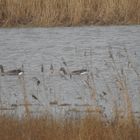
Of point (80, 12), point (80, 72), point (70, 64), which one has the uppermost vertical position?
point (80, 72)

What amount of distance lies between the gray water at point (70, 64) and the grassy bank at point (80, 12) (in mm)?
223

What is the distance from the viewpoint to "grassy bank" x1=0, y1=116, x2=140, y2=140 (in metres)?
4.96

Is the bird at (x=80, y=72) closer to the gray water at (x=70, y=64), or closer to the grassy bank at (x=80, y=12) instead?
the gray water at (x=70, y=64)

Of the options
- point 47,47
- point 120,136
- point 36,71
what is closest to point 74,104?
point 120,136

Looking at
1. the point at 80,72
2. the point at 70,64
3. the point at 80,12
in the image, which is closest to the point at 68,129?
the point at 80,72

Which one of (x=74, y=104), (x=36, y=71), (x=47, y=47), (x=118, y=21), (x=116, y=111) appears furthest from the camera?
(x=118, y=21)

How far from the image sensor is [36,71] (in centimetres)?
1001

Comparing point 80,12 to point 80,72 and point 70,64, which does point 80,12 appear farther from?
point 80,72

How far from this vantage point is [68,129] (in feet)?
17.0

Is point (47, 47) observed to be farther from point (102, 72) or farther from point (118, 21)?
point (102, 72)

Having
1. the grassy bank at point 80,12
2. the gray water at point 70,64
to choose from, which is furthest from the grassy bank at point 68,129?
the grassy bank at point 80,12

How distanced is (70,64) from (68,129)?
5280 mm

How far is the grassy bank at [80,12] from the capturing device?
15406 mm

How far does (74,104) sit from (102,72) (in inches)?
97.3
